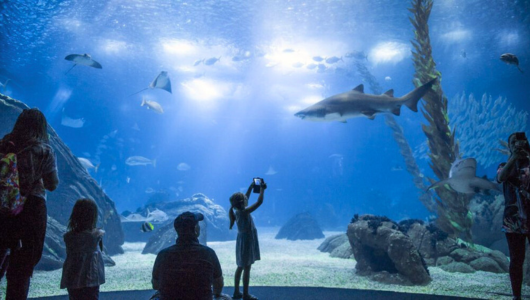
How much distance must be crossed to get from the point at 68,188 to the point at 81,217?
7800mm

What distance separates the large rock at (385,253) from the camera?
16.8 ft

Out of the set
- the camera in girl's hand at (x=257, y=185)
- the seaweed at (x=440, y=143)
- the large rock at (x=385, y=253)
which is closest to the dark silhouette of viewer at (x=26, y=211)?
the camera in girl's hand at (x=257, y=185)

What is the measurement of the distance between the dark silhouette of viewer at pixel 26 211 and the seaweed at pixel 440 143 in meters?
7.91

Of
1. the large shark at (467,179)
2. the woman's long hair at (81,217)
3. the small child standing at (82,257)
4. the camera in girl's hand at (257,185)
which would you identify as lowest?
the small child standing at (82,257)

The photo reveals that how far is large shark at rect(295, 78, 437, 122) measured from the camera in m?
5.35

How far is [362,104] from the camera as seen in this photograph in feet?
18.0

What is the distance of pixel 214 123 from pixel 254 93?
18.9m

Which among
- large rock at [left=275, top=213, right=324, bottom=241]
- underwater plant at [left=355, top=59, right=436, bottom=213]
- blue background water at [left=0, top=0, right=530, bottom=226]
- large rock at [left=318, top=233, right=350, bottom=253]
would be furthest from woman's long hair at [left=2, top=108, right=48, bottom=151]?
large rock at [left=275, top=213, right=324, bottom=241]

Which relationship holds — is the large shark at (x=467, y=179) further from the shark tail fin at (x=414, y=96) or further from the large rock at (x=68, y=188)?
the large rock at (x=68, y=188)

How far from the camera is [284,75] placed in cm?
2320

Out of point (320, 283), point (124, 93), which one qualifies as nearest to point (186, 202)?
point (320, 283)

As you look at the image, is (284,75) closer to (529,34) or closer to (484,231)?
(529,34)

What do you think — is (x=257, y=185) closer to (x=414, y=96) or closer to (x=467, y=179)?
(x=414, y=96)

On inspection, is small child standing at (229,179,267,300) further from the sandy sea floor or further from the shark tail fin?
the shark tail fin
